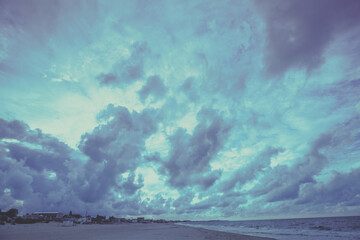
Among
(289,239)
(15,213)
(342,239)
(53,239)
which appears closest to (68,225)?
(53,239)

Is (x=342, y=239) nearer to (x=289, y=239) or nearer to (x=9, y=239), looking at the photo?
(x=289, y=239)

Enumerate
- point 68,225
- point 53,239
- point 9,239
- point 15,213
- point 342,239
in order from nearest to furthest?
point 9,239 < point 53,239 < point 342,239 < point 68,225 < point 15,213

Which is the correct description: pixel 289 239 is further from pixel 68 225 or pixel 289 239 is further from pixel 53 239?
pixel 68 225

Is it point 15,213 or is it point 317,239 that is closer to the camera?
point 317,239

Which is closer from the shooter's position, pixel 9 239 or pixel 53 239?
pixel 9 239

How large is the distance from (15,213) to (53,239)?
156873 millimetres

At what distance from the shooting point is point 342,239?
128 ft

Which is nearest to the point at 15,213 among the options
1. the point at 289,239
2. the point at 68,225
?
the point at 68,225

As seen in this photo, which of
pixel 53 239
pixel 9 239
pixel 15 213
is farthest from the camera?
pixel 15 213

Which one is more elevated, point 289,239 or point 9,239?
point 9,239

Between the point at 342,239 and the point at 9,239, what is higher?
the point at 9,239

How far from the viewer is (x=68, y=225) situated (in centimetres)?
8062

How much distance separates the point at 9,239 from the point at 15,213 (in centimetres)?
15640

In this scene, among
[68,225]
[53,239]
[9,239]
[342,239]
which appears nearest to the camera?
[9,239]
